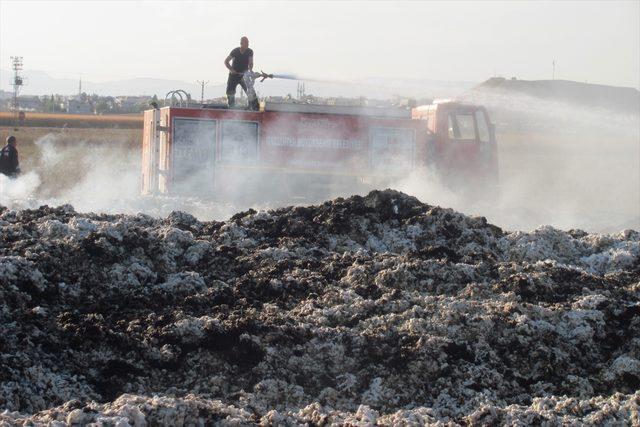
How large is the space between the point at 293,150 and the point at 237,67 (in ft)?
6.63

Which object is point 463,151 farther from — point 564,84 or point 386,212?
point 564,84

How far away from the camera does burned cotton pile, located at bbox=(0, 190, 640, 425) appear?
532 cm

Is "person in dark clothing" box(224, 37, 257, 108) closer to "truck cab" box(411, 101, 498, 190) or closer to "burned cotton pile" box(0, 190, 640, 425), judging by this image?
"truck cab" box(411, 101, 498, 190)

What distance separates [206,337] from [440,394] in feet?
5.25

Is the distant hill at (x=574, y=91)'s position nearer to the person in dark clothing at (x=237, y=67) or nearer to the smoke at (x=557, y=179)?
the smoke at (x=557, y=179)

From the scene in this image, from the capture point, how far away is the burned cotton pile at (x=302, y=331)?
17.5 ft

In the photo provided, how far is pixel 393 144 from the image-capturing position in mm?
17625

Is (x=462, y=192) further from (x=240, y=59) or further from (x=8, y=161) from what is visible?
(x=8, y=161)

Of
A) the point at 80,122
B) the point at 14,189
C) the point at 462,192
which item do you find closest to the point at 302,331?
the point at 462,192

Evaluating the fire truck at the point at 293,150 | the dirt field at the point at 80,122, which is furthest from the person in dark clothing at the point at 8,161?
the dirt field at the point at 80,122

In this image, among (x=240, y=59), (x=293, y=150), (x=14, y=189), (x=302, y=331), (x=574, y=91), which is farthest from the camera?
(x=574, y=91)

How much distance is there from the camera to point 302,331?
20.2 feet

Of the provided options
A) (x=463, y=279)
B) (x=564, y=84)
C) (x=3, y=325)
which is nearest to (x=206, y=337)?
(x=3, y=325)

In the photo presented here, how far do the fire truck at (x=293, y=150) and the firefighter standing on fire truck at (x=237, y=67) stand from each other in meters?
0.51
